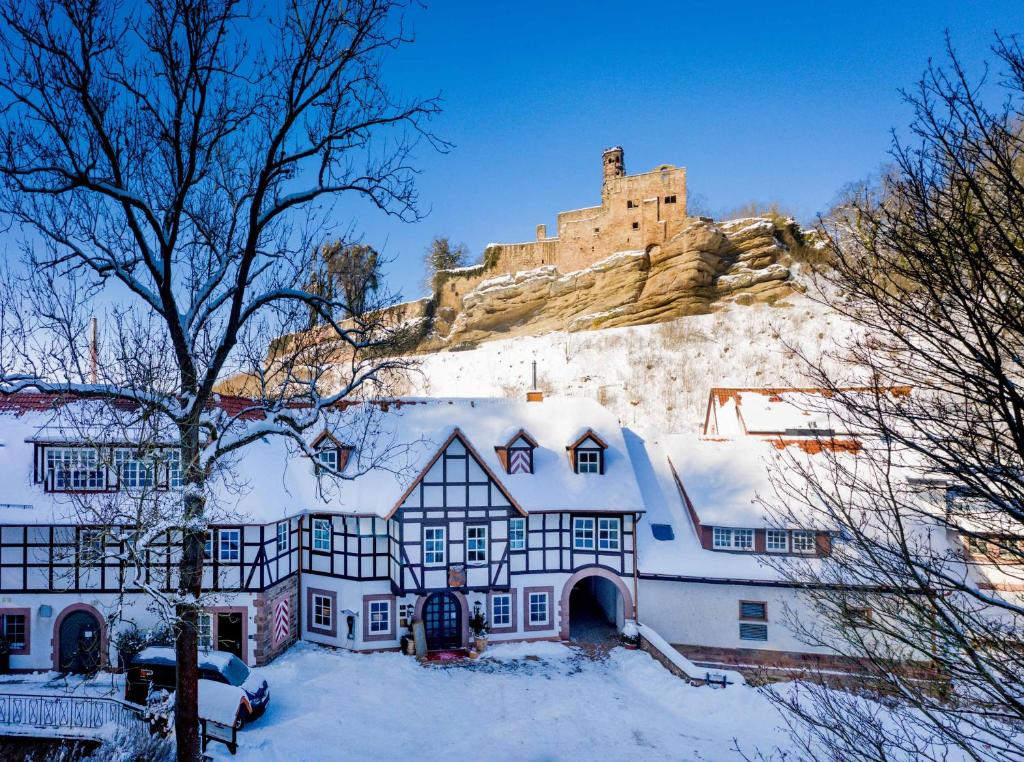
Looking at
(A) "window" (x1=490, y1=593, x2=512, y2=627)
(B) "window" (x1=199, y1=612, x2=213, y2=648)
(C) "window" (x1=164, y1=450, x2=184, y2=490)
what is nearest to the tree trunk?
(C) "window" (x1=164, y1=450, x2=184, y2=490)

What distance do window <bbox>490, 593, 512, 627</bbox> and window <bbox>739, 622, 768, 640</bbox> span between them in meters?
7.24

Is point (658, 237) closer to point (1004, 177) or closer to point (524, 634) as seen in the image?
point (524, 634)

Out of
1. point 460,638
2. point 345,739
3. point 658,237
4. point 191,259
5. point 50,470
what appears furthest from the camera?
point 658,237

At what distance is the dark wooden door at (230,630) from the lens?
15.7 metres

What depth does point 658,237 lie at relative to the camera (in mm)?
54000

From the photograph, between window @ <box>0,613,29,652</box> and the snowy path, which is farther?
window @ <box>0,613,29,652</box>

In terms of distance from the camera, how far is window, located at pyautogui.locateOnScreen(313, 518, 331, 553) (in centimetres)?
1767

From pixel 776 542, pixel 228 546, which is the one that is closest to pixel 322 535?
pixel 228 546

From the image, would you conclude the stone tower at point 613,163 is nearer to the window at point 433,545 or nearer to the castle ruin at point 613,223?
the castle ruin at point 613,223

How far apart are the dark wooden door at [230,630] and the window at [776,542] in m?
16.3

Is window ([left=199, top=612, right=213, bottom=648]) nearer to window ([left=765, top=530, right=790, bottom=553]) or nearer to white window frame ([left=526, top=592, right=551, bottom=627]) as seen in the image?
white window frame ([left=526, top=592, right=551, bottom=627])

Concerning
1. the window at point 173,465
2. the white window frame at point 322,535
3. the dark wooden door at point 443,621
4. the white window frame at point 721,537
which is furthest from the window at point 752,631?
the window at point 173,465

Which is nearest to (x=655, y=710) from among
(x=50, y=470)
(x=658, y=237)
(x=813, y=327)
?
(x=50, y=470)

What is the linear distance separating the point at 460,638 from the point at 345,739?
5.93 m
